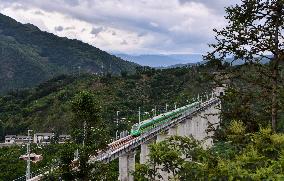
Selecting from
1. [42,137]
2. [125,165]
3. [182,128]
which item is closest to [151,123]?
[182,128]

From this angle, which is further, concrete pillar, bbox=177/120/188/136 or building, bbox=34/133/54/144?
building, bbox=34/133/54/144

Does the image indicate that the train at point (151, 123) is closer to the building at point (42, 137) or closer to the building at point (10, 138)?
the building at point (42, 137)

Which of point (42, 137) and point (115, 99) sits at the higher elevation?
point (115, 99)

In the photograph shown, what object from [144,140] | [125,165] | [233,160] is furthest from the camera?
[144,140]

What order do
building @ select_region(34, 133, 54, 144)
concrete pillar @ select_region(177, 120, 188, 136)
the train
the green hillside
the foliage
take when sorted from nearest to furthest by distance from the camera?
the foliage → the train → concrete pillar @ select_region(177, 120, 188, 136) → building @ select_region(34, 133, 54, 144) → the green hillside

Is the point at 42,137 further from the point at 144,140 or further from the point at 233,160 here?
the point at 233,160

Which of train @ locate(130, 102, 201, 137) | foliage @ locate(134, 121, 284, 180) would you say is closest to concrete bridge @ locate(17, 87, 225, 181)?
train @ locate(130, 102, 201, 137)

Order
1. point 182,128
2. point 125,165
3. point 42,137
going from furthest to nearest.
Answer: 1. point 42,137
2. point 182,128
3. point 125,165

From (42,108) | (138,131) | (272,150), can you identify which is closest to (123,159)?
(138,131)

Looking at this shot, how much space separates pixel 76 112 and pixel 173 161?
73.9 ft

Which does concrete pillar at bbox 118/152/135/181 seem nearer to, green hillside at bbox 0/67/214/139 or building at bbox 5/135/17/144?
green hillside at bbox 0/67/214/139

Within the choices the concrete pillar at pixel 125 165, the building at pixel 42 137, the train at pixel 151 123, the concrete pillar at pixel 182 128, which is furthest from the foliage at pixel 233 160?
the building at pixel 42 137

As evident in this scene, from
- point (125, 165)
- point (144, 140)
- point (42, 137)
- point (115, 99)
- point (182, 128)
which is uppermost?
point (144, 140)

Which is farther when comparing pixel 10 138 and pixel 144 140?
pixel 10 138
